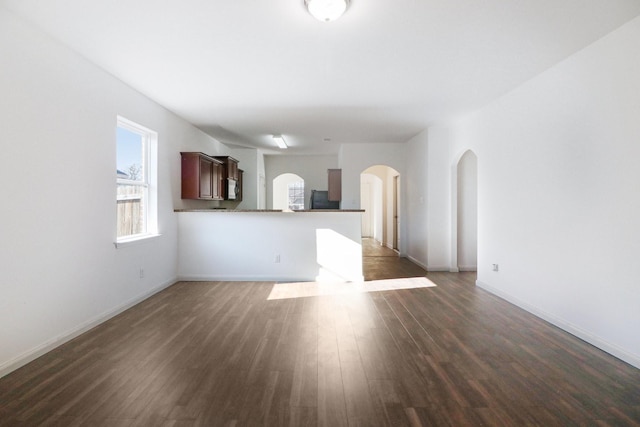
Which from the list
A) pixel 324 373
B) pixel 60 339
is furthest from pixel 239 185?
pixel 324 373

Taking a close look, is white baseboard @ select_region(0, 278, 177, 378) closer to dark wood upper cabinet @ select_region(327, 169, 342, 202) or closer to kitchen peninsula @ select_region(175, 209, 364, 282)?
kitchen peninsula @ select_region(175, 209, 364, 282)

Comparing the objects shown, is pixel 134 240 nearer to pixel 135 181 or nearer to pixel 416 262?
pixel 135 181

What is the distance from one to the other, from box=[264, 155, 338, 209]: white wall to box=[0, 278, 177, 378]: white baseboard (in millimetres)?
6246

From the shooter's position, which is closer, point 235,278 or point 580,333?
point 580,333

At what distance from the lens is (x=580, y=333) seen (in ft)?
9.83

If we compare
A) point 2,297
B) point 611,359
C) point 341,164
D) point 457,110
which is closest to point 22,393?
point 2,297

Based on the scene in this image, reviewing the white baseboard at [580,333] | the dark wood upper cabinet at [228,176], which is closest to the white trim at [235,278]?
the dark wood upper cabinet at [228,176]

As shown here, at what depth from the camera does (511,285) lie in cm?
408

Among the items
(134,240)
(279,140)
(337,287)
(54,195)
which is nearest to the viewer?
(54,195)

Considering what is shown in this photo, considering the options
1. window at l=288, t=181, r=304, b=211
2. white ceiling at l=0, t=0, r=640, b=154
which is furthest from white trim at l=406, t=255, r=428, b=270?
window at l=288, t=181, r=304, b=211

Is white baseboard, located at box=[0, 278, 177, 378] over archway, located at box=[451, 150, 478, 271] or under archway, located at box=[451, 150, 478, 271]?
under

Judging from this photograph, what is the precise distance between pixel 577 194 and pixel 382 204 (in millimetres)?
7563

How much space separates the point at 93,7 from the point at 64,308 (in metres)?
2.47

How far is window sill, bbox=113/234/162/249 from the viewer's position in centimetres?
373
